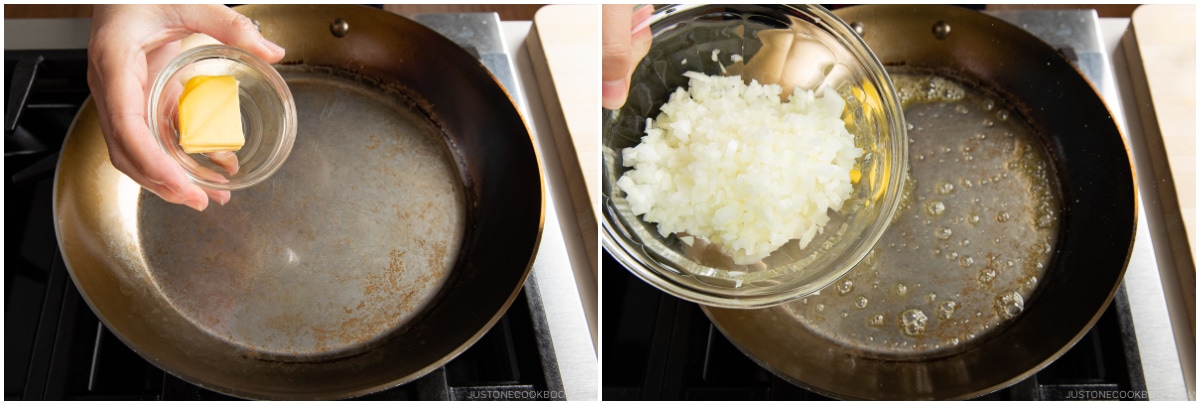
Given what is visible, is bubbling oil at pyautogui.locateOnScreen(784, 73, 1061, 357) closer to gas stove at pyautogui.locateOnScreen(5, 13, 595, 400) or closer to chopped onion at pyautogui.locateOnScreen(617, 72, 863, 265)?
chopped onion at pyautogui.locateOnScreen(617, 72, 863, 265)

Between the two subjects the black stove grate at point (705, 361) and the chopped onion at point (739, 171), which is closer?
the chopped onion at point (739, 171)

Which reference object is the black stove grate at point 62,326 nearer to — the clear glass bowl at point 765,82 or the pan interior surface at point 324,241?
the pan interior surface at point 324,241

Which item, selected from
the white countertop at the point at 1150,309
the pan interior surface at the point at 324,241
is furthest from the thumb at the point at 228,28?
the white countertop at the point at 1150,309

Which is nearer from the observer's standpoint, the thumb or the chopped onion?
the chopped onion

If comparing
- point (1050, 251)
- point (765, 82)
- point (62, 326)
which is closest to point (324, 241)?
point (62, 326)

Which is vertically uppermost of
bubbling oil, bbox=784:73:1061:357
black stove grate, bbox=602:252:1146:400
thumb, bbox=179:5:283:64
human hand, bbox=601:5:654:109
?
thumb, bbox=179:5:283:64

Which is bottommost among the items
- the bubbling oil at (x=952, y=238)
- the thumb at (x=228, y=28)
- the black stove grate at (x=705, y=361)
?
the black stove grate at (x=705, y=361)

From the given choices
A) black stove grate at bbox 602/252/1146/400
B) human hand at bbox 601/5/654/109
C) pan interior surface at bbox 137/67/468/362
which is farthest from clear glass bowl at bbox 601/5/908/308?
pan interior surface at bbox 137/67/468/362
